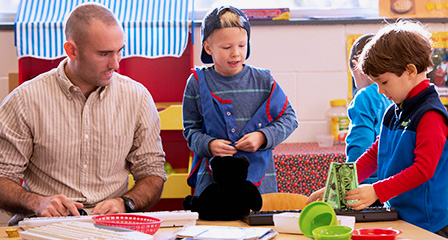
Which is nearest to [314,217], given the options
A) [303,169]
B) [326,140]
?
[303,169]

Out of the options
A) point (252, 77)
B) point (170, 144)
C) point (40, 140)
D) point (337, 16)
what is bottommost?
point (170, 144)

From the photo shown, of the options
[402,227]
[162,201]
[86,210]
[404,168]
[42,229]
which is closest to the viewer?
[42,229]

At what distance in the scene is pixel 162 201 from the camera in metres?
2.89

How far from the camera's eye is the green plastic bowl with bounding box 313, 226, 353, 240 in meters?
0.99

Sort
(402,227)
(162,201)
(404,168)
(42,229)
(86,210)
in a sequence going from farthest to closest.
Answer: (162,201) → (86,210) → (404,168) → (402,227) → (42,229)

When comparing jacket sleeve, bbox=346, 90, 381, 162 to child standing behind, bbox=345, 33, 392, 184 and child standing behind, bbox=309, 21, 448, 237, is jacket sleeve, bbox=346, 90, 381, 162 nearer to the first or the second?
child standing behind, bbox=345, 33, 392, 184

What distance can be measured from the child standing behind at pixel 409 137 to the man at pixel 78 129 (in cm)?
68

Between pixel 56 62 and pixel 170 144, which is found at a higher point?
pixel 56 62

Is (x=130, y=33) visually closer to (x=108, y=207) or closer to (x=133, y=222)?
(x=108, y=207)

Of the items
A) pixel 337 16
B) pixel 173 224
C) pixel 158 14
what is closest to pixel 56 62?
pixel 158 14

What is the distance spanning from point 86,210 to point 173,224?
506mm

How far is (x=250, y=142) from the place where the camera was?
5.52 feet

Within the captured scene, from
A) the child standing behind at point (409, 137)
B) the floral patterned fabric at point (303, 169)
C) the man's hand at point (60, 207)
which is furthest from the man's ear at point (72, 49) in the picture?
the floral patterned fabric at point (303, 169)

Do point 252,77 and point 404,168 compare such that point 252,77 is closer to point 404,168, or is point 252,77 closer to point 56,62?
point 404,168
